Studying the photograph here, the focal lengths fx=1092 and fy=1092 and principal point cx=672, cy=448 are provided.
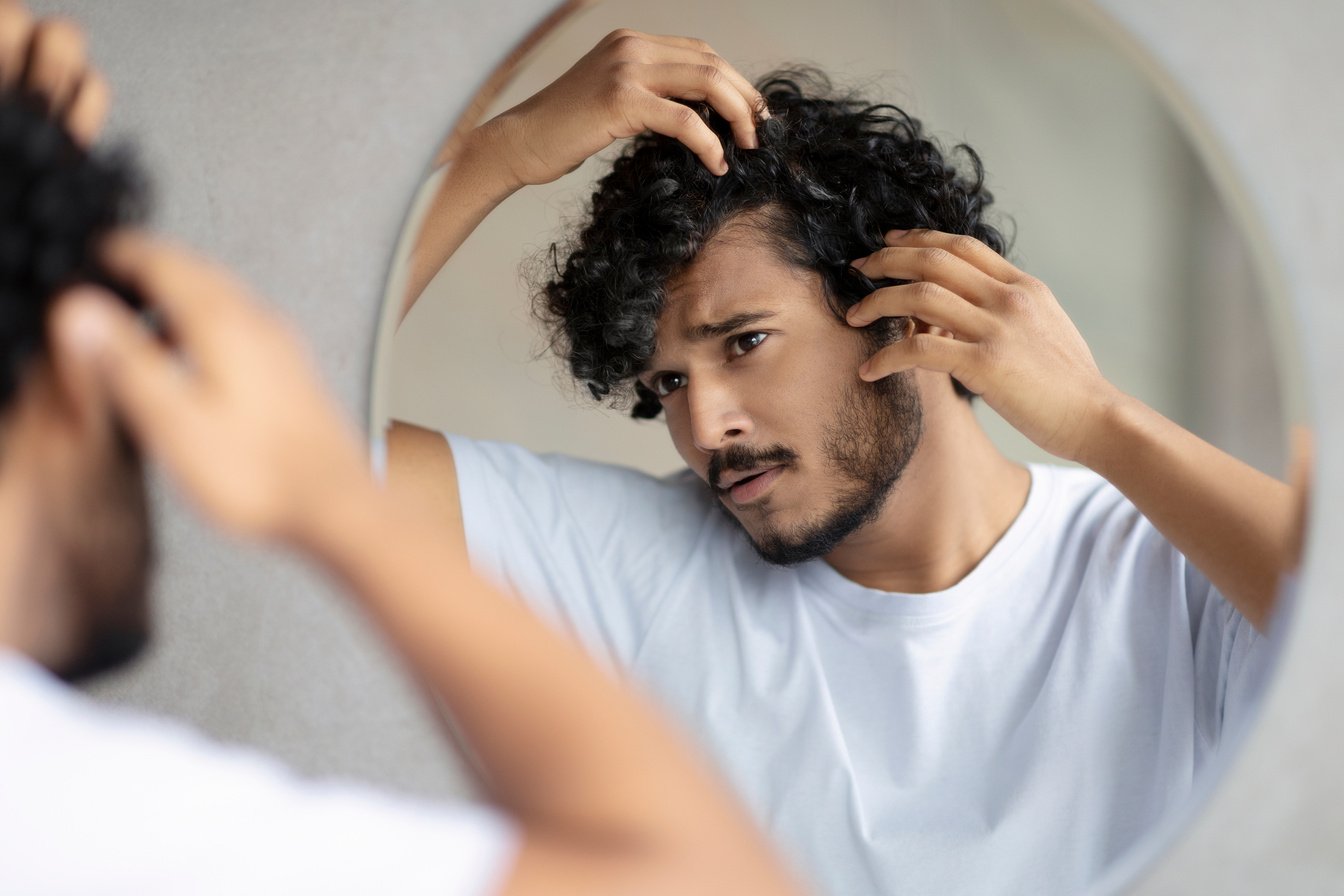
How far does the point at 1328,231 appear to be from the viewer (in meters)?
0.81

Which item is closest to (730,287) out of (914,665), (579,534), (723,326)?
(723,326)

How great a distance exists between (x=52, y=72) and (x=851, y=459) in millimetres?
660

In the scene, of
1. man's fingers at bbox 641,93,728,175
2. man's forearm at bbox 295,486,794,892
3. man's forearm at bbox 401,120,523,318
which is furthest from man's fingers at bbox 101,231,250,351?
man's fingers at bbox 641,93,728,175

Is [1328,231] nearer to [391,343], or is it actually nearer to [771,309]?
[771,309]

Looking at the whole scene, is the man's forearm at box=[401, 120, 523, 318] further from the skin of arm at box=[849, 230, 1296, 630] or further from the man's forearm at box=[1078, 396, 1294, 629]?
the man's forearm at box=[1078, 396, 1294, 629]

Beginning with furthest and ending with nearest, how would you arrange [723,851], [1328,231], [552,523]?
[552,523] → [1328,231] → [723,851]

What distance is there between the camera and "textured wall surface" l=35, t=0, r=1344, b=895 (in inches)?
32.3

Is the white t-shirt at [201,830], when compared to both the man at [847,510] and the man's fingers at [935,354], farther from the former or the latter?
the man's fingers at [935,354]

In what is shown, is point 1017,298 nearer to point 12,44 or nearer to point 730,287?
point 730,287

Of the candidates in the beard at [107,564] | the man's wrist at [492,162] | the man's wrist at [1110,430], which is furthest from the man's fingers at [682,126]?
the beard at [107,564]

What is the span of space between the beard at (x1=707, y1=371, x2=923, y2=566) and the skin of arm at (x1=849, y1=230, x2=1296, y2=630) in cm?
6

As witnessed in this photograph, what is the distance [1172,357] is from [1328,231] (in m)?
0.14

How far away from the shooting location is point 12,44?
0.63m

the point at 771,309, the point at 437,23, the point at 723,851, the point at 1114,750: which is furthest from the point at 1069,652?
the point at 437,23
